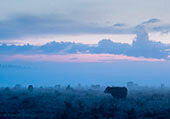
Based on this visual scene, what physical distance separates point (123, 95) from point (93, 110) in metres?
10.8

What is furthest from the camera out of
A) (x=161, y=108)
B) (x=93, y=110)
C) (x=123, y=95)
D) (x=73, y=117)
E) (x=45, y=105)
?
(x=123, y=95)

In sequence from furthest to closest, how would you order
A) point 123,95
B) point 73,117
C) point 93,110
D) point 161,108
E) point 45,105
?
point 123,95 < point 45,105 < point 161,108 < point 93,110 < point 73,117

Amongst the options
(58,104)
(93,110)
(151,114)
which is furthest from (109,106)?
(58,104)

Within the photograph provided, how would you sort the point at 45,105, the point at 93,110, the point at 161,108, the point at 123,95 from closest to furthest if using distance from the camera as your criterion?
1. the point at 93,110
2. the point at 161,108
3. the point at 45,105
4. the point at 123,95

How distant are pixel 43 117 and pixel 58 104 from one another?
6.81m

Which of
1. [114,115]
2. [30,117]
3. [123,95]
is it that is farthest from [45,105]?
[123,95]

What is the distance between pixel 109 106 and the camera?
78.5 ft

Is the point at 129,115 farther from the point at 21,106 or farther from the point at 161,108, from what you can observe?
the point at 21,106

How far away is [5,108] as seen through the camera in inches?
971

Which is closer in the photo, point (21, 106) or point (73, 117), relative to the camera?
point (73, 117)

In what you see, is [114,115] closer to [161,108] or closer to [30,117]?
[161,108]

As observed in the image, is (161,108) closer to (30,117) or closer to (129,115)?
(129,115)

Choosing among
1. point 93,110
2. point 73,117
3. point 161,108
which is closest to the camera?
point 73,117

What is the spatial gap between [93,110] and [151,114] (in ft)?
15.2
